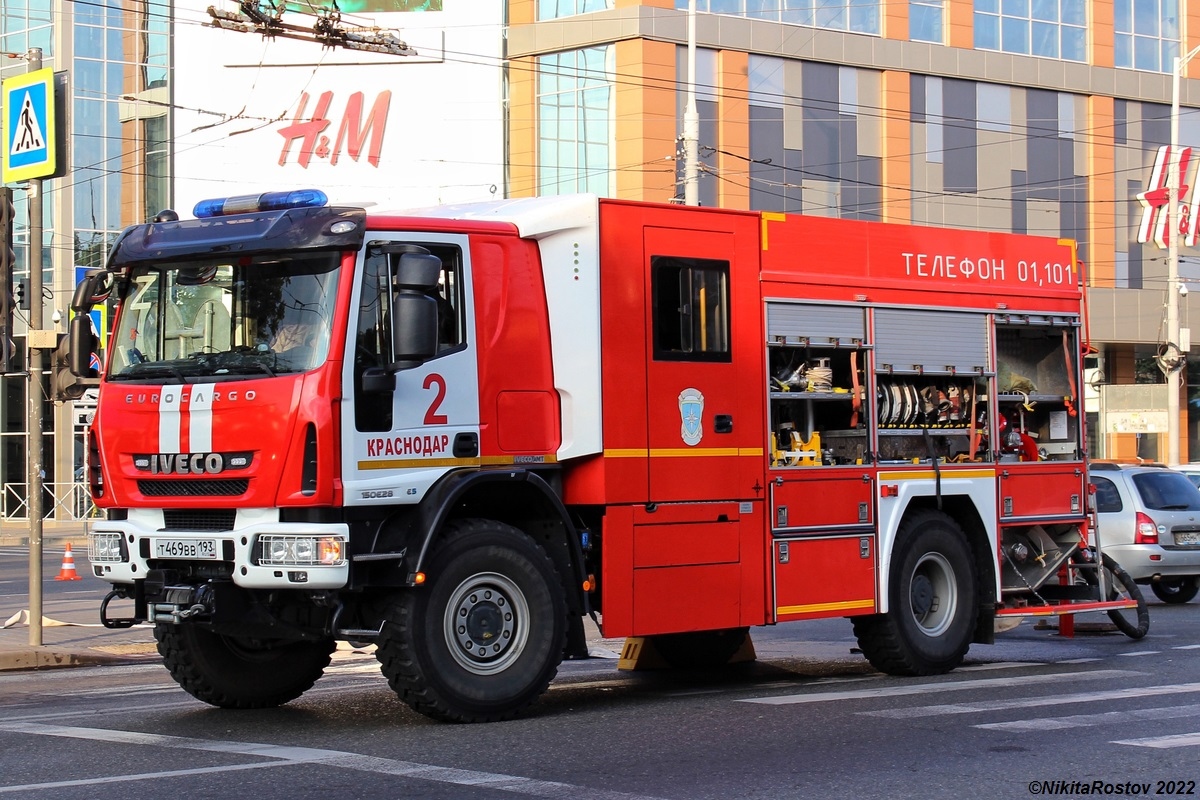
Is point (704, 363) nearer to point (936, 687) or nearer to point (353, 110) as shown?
point (936, 687)

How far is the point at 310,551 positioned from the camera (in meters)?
8.78

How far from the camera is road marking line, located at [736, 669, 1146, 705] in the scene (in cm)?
1043

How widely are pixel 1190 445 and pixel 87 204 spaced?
111ft

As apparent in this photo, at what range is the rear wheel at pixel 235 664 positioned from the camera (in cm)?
1012

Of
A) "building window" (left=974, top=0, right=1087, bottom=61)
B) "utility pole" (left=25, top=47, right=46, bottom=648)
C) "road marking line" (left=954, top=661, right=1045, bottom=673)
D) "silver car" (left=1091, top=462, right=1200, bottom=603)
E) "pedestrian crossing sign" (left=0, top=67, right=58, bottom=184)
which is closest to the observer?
"road marking line" (left=954, top=661, right=1045, bottom=673)

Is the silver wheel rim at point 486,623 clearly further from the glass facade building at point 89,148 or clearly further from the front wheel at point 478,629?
the glass facade building at point 89,148

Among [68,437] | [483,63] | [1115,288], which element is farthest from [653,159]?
[68,437]

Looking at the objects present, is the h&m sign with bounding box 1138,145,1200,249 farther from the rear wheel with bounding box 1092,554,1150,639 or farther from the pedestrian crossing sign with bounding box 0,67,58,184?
the pedestrian crossing sign with bounding box 0,67,58,184

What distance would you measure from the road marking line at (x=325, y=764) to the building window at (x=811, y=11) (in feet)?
110

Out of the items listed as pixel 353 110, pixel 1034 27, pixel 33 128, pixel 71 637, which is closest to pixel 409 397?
pixel 33 128

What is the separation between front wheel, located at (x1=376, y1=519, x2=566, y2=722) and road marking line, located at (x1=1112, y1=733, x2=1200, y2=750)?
3.28m

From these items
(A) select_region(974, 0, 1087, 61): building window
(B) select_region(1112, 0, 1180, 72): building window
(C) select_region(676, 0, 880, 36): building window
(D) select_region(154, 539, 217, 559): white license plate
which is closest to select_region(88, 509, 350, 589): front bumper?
(D) select_region(154, 539, 217, 559): white license plate

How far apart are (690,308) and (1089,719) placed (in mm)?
3570

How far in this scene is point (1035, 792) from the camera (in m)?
7.17
